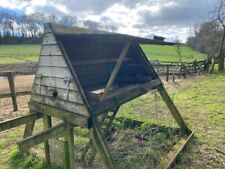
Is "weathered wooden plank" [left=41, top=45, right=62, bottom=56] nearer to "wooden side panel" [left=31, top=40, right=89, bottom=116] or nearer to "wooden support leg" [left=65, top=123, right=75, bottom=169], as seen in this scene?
"wooden side panel" [left=31, top=40, right=89, bottom=116]

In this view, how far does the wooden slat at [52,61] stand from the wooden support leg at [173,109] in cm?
254

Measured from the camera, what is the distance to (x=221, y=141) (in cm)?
496

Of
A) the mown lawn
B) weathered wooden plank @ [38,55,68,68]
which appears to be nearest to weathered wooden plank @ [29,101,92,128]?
weathered wooden plank @ [38,55,68,68]

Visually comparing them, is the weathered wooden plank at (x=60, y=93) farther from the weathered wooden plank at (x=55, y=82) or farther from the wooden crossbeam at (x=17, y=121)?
the wooden crossbeam at (x=17, y=121)

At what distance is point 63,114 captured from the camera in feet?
10.4

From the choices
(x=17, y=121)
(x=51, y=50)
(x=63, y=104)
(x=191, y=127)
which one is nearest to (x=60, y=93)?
(x=63, y=104)

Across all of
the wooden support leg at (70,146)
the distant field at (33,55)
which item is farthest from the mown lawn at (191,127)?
the distant field at (33,55)

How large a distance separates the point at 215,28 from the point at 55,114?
2093 centimetres

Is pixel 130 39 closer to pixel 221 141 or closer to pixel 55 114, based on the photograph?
pixel 55 114

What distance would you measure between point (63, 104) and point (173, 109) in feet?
9.09

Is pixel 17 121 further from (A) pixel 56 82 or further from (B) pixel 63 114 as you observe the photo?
Answer: (A) pixel 56 82

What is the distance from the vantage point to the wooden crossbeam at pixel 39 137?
8.89ft

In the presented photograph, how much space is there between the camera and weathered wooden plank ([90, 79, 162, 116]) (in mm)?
3041

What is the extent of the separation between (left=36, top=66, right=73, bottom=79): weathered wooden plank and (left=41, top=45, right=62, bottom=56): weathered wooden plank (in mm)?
201
